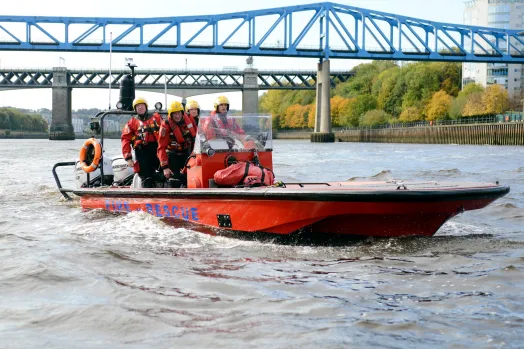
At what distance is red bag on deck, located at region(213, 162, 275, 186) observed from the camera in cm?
897

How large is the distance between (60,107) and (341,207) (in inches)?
3887

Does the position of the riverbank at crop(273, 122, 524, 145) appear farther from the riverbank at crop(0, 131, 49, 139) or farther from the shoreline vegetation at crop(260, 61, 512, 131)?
the riverbank at crop(0, 131, 49, 139)

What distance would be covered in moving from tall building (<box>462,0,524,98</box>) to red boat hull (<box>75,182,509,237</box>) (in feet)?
324

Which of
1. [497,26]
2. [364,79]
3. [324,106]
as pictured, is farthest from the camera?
[364,79]

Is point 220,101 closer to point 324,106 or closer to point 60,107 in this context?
point 324,106

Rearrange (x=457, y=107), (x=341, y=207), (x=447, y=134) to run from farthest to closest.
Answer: (x=457, y=107) → (x=447, y=134) → (x=341, y=207)

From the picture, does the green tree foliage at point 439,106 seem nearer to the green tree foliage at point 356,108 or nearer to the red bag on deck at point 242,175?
the green tree foliage at point 356,108

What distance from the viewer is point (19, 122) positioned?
179 m

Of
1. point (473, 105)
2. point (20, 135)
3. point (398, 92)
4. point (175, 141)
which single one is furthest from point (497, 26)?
point (175, 141)

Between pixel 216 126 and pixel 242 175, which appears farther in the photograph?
pixel 216 126

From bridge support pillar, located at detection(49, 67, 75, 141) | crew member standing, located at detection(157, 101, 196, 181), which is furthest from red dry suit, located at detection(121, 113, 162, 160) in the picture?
bridge support pillar, located at detection(49, 67, 75, 141)

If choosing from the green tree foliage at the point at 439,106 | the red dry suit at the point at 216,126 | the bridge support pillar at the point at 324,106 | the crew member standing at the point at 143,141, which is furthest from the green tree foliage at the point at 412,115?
the red dry suit at the point at 216,126

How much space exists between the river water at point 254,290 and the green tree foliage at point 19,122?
6616 inches

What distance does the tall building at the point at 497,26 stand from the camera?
4107 inches
